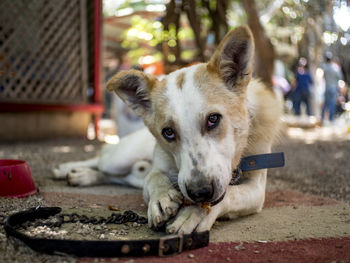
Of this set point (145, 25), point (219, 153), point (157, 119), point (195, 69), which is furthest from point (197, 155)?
point (145, 25)

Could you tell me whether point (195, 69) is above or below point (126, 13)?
below

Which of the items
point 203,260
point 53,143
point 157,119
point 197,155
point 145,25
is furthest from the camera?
point 145,25

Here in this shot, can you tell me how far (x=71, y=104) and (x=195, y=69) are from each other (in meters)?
5.33

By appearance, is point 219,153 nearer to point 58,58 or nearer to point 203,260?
point 203,260

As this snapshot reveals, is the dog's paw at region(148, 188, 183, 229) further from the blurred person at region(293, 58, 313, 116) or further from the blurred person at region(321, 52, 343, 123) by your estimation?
the blurred person at region(321, 52, 343, 123)

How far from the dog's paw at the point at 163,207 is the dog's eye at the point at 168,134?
0.29m

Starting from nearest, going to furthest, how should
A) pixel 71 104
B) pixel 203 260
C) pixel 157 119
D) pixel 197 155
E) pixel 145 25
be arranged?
pixel 203 260, pixel 197 155, pixel 157 119, pixel 71 104, pixel 145 25

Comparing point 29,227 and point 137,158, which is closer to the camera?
point 29,227

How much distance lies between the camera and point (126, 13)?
34.5 ft

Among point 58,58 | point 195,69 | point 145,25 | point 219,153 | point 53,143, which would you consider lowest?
point 53,143

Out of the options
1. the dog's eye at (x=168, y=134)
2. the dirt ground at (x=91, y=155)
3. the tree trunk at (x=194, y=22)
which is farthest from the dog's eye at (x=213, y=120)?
the tree trunk at (x=194, y=22)

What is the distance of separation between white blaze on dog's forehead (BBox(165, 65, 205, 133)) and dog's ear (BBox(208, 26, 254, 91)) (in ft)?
0.61

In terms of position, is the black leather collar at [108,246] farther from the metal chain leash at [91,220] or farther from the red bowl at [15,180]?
the red bowl at [15,180]

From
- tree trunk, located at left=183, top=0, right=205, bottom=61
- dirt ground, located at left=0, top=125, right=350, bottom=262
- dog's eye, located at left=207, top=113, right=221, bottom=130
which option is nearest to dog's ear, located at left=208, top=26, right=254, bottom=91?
dog's eye, located at left=207, top=113, right=221, bottom=130
